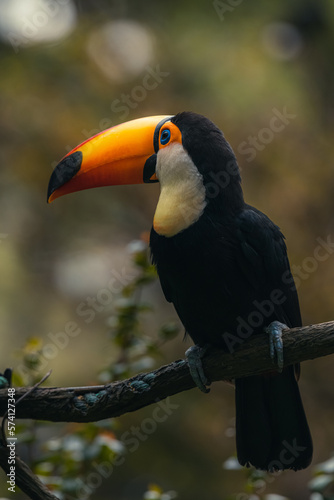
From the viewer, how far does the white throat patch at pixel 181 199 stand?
105 inches

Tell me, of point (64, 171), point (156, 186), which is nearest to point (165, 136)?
point (64, 171)

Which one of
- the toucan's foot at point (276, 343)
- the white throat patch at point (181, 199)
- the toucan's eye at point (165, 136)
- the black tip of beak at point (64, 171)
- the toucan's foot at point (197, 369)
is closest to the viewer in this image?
the toucan's foot at point (276, 343)

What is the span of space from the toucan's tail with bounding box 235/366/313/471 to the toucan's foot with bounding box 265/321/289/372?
369 mm

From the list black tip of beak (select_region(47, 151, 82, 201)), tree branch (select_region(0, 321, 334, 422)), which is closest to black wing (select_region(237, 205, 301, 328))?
tree branch (select_region(0, 321, 334, 422))

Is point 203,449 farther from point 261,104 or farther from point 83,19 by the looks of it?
point 83,19

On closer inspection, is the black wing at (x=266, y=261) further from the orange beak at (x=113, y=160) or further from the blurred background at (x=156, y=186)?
the blurred background at (x=156, y=186)

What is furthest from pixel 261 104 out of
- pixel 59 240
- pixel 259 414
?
pixel 259 414

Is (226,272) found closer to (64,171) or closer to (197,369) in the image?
(197,369)

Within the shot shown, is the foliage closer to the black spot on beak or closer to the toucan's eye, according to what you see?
the black spot on beak

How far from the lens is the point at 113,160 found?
3084 millimetres

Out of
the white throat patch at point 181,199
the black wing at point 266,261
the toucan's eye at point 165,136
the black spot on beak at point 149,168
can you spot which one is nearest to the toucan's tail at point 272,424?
the black wing at point 266,261

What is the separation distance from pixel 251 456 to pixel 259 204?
10.4 ft

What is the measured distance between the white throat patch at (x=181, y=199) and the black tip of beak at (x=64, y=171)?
537mm

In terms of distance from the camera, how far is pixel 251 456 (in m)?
2.74
